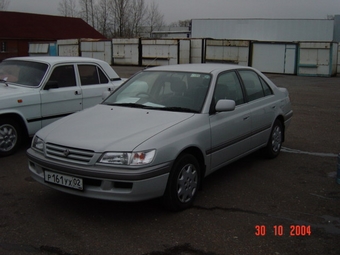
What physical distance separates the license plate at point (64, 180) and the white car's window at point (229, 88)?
2024mm

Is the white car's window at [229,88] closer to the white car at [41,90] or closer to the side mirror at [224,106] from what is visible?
the side mirror at [224,106]

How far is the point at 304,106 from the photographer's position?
12.7m

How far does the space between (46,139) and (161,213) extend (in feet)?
4.90

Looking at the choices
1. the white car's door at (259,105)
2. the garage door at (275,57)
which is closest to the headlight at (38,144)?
the white car's door at (259,105)

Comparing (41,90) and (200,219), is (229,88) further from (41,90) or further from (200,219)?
(41,90)

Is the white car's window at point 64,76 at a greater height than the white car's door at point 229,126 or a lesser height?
greater

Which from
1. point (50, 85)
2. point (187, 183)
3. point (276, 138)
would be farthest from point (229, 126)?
point (50, 85)

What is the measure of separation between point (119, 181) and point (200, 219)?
3.29 feet

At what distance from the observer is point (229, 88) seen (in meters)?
5.40

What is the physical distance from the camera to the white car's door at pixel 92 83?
7.60 m

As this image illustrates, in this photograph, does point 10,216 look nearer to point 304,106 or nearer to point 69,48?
point 304,106

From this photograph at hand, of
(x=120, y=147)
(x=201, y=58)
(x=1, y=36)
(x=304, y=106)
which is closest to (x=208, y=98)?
(x=120, y=147)

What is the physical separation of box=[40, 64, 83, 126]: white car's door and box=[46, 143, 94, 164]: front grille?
9.30 ft
